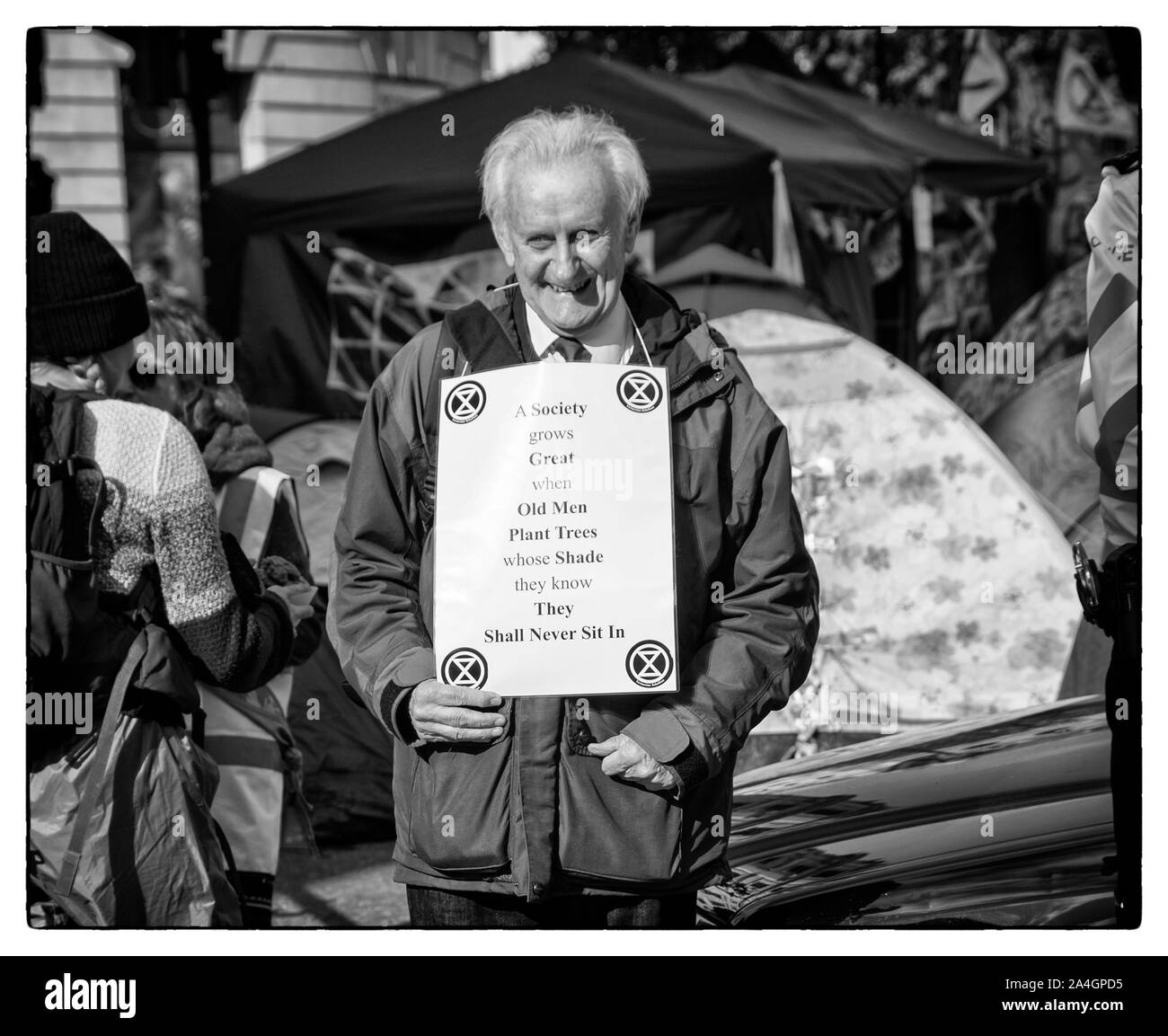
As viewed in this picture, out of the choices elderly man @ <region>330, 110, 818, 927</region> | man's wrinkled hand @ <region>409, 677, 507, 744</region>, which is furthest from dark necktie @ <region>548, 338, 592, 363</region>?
man's wrinkled hand @ <region>409, 677, 507, 744</region>

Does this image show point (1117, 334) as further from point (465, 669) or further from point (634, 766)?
point (465, 669)

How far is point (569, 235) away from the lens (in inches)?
121

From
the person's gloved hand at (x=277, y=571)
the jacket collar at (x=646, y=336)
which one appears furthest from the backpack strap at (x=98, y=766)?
the jacket collar at (x=646, y=336)

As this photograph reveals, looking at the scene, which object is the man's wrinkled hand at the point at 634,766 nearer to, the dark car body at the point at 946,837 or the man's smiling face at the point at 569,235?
the man's smiling face at the point at 569,235

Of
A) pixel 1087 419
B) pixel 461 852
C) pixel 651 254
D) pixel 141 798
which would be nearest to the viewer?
pixel 461 852

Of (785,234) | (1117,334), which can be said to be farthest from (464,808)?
(1117,334)

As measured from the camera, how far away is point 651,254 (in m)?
4.17

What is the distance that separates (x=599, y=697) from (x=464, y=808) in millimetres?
375

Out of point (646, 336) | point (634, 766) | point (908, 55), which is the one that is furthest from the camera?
point (908, 55)

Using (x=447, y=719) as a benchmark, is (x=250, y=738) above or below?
below
